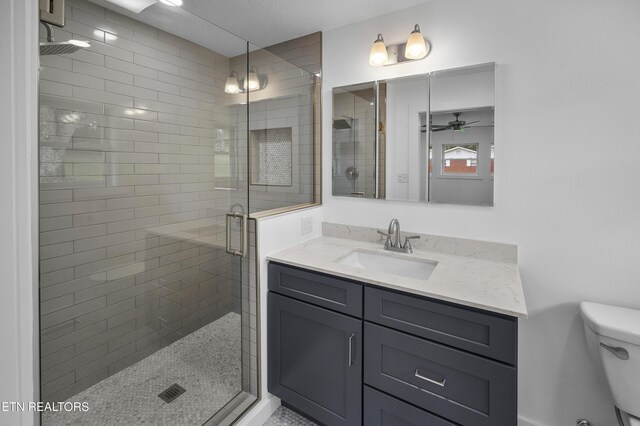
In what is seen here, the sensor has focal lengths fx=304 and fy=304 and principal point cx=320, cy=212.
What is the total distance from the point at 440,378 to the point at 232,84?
69.3 inches

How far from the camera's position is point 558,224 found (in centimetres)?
152

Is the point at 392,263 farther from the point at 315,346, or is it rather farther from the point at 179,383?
the point at 179,383

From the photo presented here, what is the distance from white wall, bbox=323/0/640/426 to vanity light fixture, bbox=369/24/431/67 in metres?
0.08

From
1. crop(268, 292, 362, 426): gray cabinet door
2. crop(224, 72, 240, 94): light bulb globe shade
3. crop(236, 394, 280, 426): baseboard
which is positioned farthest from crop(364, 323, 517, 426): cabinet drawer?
crop(224, 72, 240, 94): light bulb globe shade

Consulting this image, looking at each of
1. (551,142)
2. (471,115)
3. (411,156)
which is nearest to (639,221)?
(551,142)

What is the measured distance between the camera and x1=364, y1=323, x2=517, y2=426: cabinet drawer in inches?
44.0

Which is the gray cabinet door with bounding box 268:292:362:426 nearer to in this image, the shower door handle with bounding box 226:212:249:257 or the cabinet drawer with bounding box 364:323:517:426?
the cabinet drawer with bounding box 364:323:517:426

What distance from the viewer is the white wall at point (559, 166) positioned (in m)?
1.38

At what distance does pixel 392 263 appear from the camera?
1.81 metres

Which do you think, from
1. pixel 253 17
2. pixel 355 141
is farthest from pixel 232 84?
pixel 355 141

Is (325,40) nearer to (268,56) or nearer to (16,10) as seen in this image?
(268,56)

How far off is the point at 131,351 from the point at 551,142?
7.64 ft

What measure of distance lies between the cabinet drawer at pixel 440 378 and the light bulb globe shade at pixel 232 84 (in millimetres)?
1429

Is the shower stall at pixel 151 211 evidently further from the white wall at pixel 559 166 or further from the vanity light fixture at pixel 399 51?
the white wall at pixel 559 166
